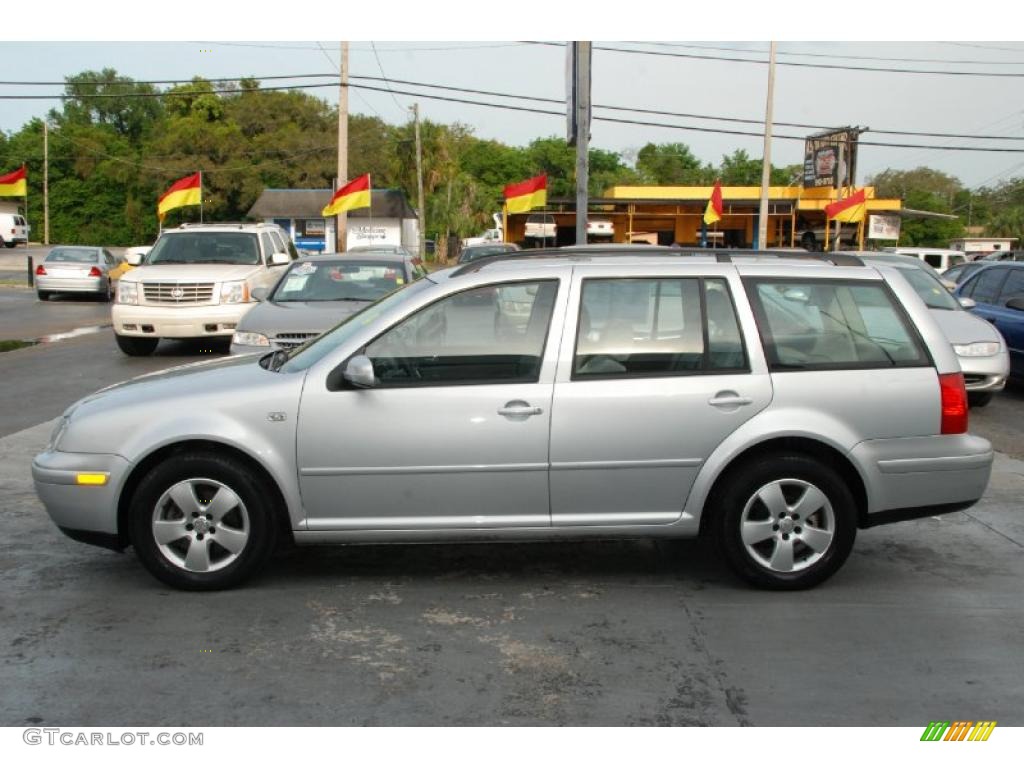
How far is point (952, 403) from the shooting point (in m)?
5.34

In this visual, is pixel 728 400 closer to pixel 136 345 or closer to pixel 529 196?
pixel 136 345

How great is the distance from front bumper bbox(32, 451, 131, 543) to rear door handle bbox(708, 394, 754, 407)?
114 inches

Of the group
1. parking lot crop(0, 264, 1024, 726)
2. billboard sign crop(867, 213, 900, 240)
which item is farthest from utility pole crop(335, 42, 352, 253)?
billboard sign crop(867, 213, 900, 240)

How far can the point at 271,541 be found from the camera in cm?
518

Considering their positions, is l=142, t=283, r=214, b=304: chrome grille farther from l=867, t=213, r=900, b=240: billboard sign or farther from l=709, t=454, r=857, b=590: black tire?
l=867, t=213, r=900, b=240: billboard sign

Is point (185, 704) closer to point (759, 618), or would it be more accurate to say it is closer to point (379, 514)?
point (379, 514)

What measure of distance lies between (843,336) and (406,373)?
225cm

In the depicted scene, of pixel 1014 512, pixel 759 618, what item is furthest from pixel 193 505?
pixel 1014 512

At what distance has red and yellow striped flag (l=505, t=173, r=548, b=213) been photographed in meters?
19.9

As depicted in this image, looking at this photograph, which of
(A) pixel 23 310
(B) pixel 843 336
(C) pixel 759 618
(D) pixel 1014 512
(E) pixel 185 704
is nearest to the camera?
(E) pixel 185 704

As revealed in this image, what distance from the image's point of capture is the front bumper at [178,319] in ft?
47.9

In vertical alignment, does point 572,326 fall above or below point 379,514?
above

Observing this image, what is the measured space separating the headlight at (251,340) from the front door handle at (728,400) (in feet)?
20.0

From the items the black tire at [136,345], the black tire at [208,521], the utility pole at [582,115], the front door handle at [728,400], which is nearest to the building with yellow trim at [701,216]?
the black tire at [136,345]
